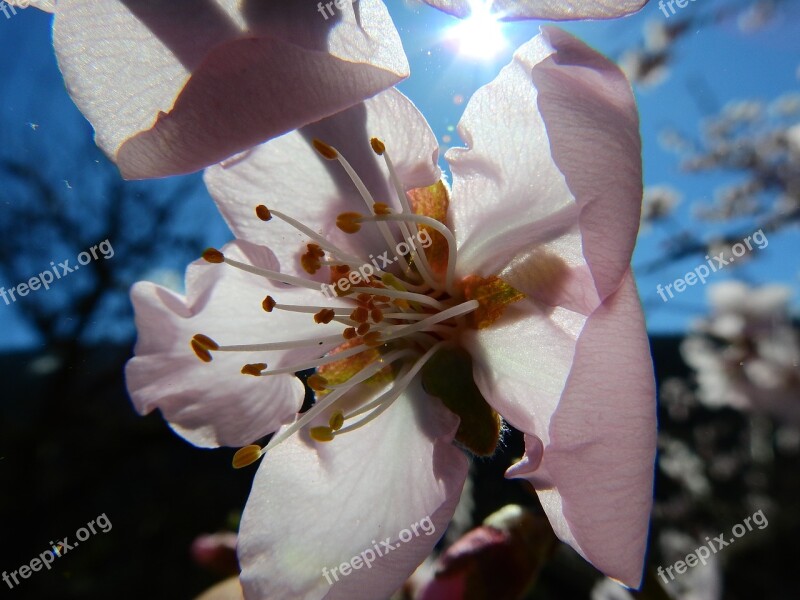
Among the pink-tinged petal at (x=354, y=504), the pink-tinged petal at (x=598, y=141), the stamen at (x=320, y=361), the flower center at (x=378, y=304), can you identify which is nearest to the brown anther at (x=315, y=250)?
the flower center at (x=378, y=304)

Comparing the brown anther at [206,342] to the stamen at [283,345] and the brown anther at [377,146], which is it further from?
the brown anther at [377,146]

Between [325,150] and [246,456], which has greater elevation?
[325,150]

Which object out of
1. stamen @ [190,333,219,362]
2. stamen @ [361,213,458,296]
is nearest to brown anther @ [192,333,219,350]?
stamen @ [190,333,219,362]

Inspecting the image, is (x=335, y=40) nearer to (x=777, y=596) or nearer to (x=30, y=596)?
(x=30, y=596)

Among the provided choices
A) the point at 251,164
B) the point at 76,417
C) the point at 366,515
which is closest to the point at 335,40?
the point at 251,164

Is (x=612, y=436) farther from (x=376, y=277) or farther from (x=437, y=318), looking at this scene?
(x=376, y=277)

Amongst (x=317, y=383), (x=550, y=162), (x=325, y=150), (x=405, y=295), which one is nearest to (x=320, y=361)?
(x=317, y=383)
